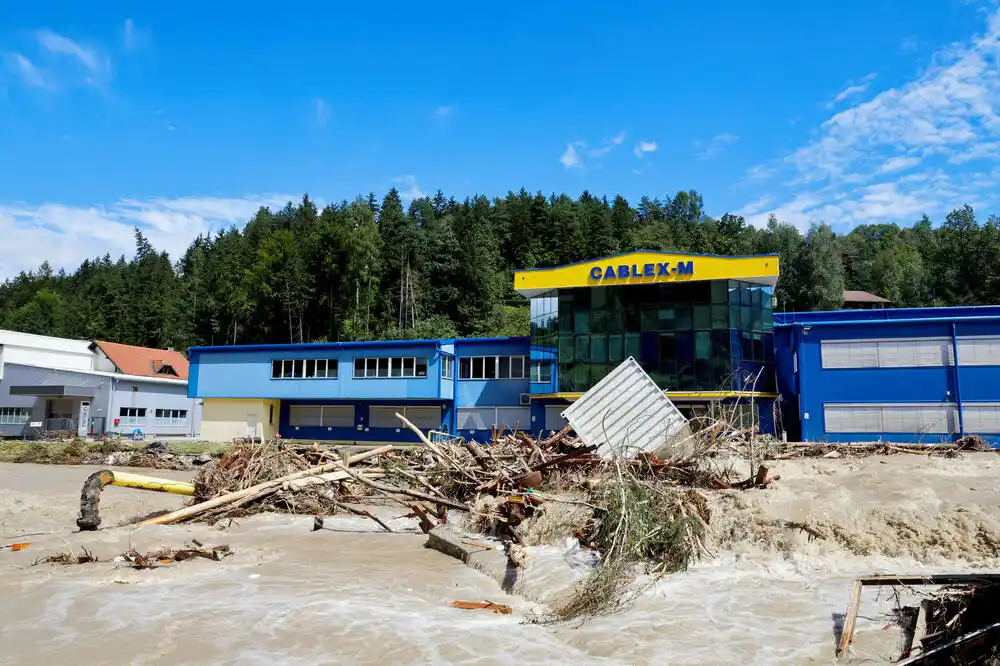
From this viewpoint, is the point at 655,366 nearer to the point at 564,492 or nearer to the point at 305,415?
the point at 564,492

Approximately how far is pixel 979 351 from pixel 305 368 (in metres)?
34.9

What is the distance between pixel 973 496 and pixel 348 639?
9181 millimetres

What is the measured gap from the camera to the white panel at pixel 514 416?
125ft

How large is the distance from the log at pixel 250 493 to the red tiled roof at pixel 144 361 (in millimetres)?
50652

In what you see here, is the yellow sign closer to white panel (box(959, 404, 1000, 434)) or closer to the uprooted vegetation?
white panel (box(959, 404, 1000, 434))

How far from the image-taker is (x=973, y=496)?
10.2 metres

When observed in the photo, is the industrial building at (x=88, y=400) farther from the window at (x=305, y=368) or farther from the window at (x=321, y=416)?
the window at (x=305, y=368)

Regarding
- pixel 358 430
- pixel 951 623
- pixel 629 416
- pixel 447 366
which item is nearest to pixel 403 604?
pixel 951 623

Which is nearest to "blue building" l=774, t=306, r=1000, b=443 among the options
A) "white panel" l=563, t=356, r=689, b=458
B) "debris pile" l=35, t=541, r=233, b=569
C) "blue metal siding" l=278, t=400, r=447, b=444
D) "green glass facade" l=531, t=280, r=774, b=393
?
"green glass facade" l=531, t=280, r=774, b=393

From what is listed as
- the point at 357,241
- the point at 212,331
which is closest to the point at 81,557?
the point at 357,241

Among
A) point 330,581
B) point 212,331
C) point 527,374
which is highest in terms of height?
point 212,331

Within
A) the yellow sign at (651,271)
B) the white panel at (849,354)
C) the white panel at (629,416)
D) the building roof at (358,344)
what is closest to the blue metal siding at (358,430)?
the building roof at (358,344)

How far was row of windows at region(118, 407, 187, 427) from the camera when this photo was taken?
5088cm

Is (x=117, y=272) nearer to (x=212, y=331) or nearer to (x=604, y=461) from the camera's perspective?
(x=212, y=331)
